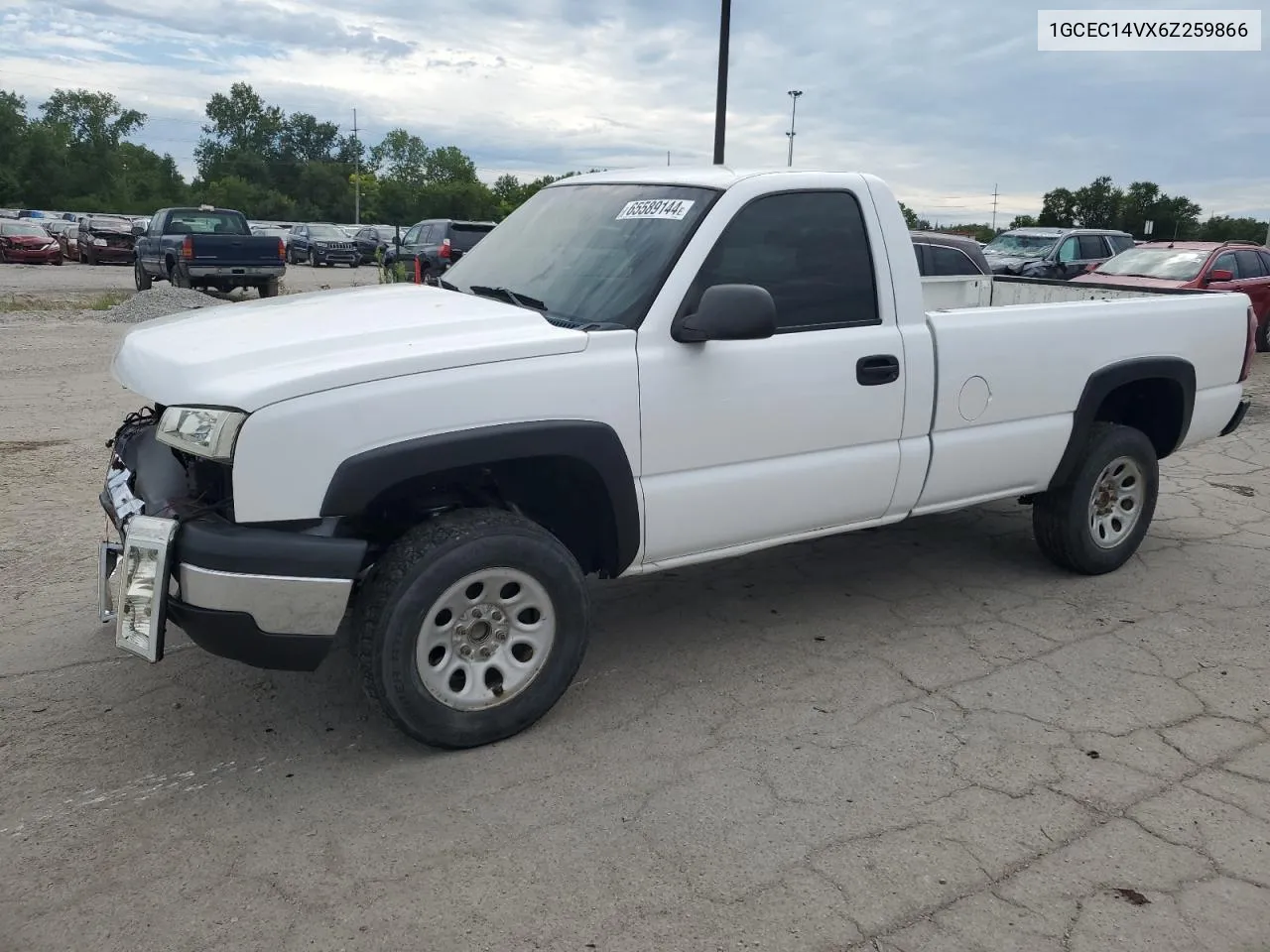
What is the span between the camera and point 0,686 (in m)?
3.84

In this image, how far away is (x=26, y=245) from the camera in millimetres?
31766

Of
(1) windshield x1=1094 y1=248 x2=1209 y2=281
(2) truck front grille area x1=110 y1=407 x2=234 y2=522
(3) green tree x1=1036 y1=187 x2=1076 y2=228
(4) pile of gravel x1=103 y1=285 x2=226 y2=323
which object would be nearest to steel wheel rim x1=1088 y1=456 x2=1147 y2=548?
(2) truck front grille area x1=110 y1=407 x2=234 y2=522

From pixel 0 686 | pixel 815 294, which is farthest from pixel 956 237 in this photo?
pixel 0 686

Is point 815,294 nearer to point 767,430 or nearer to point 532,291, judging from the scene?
point 767,430

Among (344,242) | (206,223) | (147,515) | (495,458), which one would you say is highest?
(344,242)

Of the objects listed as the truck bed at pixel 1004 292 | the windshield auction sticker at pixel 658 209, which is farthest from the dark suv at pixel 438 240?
the windshield auction sticker at pixel 658 209

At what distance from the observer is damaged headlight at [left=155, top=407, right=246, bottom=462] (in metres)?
2.94

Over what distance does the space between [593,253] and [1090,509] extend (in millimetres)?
2850

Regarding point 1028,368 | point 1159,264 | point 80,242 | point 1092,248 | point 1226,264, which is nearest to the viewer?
point 1028,368

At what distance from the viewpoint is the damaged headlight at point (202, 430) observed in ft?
9.63

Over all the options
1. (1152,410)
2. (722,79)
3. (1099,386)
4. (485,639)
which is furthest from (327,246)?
(485,639)

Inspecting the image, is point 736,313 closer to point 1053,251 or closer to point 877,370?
point 877,370

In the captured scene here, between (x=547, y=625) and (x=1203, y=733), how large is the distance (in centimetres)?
234

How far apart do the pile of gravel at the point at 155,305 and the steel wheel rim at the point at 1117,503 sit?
43.2 feet
